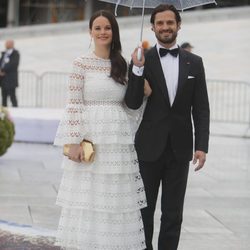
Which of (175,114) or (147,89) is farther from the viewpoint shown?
(175,114)

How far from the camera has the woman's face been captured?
18.4 feet

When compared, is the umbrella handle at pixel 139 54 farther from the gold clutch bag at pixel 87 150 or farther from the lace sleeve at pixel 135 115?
the gold clutch bag at pixel 87 150

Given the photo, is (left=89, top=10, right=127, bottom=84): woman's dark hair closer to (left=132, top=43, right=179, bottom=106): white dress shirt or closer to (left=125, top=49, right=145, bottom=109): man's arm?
(left=125, top=49, right=145, bottom=109): man's arm

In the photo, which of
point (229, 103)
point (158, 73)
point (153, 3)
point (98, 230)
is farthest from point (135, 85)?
point (229, 103)

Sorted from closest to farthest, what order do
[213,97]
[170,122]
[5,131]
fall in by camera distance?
[170,122] → [5,131] → [213,97]

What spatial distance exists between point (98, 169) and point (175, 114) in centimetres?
66

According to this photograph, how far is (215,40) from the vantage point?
112 feet

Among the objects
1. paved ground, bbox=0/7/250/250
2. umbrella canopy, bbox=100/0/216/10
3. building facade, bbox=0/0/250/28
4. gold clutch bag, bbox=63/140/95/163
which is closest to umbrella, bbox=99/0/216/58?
umbrella canopy, bbox=100/0/216/10

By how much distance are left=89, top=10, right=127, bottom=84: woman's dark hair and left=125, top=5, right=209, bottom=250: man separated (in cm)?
17

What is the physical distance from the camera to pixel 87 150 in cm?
554

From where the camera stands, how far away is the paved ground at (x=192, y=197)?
304 inches

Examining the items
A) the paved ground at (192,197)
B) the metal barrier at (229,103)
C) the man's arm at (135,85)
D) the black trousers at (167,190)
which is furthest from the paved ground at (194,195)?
the metal barrier at (229,103)

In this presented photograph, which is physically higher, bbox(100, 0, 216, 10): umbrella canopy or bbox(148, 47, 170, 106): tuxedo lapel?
bbox(100, 0, 216, 10): umbrella canopy

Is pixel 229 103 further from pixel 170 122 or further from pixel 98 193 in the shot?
pixel 98 193
